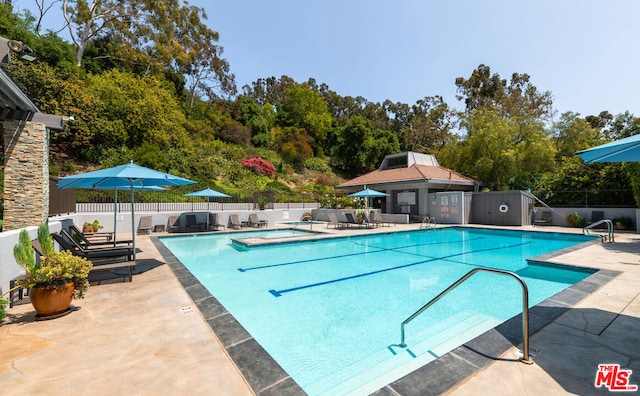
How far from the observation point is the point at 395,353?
12.6 feet

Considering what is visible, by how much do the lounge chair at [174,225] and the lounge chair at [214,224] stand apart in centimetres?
147

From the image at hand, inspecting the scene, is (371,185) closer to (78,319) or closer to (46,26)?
(78,319)

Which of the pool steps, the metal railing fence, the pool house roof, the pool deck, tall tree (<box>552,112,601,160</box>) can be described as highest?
tall tree (<box>552,112,601,160</box>)

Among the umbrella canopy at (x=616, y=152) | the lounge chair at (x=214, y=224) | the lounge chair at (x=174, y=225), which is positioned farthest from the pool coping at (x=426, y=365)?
the lounge chair at (x=214, y=224)

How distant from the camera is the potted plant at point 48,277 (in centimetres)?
378

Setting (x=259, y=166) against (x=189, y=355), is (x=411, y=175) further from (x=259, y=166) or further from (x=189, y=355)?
(x=189, y=355)

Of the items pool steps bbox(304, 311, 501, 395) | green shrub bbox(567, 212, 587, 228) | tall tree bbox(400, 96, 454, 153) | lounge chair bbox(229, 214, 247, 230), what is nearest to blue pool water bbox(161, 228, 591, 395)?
pool steps bbox(304, 311, 501, 395)

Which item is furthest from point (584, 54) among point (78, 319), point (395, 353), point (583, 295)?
point (78, 319)

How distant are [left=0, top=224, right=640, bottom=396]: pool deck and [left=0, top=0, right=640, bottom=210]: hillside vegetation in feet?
29.7

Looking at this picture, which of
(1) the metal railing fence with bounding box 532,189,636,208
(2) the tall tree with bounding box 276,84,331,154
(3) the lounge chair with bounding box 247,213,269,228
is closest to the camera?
(1) the metal railing fence with bounding box 532,189,636,208

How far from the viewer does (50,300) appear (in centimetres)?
386

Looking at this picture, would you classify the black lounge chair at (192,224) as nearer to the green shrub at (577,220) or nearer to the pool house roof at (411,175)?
the pool house roof at (411,175)

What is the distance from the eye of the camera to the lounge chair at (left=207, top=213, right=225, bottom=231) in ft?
53.0

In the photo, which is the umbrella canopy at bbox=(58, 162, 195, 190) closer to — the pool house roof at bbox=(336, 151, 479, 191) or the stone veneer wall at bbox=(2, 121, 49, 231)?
the stone veneer wall at bbox=(2, 121, 49, 231)
